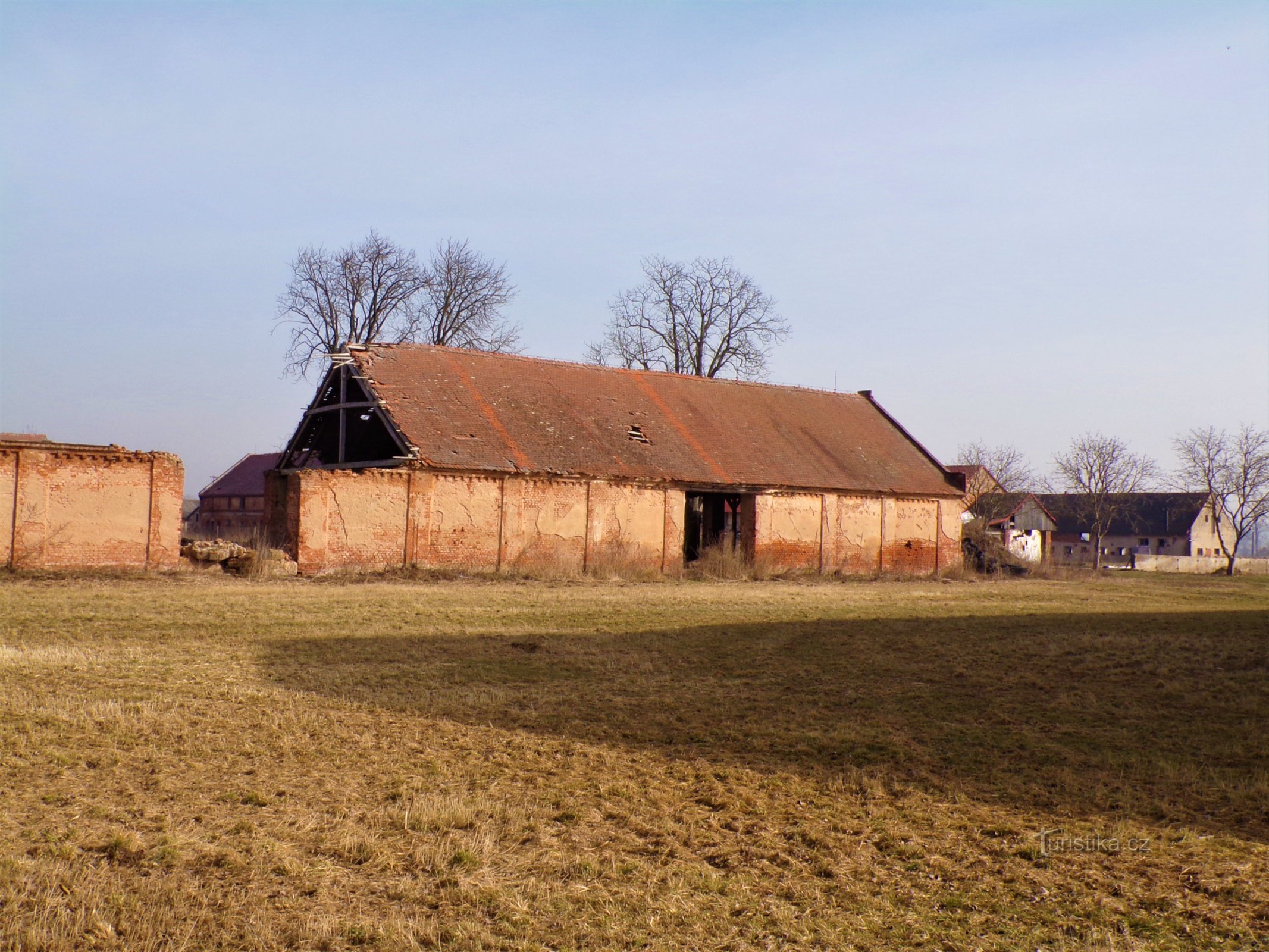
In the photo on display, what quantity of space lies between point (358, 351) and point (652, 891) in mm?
22020

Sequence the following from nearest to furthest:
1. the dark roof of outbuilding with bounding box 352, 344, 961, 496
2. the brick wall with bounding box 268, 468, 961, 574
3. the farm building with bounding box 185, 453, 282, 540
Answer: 1. the brick wall with bounding box 268, 468, 961, 574
2. the dark roof of outbuilding with bounding box 352, 344, 961, 496
3. the farm building with bounding box 185, 453, 282, 540

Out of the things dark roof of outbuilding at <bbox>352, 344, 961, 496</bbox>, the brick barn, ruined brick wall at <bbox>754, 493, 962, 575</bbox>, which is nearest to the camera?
the brick barn

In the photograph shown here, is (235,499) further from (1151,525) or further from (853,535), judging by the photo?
(1151,525)

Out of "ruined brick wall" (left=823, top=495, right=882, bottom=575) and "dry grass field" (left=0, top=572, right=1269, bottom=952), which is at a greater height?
"ruined brick wall" (left=823, top=495, right=882, bottom=575)

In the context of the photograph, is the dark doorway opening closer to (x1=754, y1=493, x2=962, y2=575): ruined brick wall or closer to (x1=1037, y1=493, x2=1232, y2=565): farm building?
(x1=754, y1=493, x2=962, y2=575): ruined brick wall

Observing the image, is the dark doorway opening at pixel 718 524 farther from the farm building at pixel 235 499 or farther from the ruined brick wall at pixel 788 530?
the farm building at pixel 235 499

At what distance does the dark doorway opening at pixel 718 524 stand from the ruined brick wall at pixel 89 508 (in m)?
12.4

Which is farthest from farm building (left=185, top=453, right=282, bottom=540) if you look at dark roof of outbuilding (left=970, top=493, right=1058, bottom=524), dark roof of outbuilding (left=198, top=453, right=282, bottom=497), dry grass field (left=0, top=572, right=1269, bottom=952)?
dry grass field (left=0, top=572, right=1269, bottom=952)

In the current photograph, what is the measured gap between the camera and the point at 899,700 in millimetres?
Answer: 9891

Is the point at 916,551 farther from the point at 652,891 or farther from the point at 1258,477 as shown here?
the point at 1258,477

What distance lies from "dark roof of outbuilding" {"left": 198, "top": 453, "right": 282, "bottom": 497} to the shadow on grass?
41.9 meters

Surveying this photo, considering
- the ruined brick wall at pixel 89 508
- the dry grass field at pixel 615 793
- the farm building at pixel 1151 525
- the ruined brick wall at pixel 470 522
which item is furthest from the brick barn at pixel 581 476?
the farm building at pixel 1151 525

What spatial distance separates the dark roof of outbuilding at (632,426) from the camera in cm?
2458

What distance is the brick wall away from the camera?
71.7 ft
